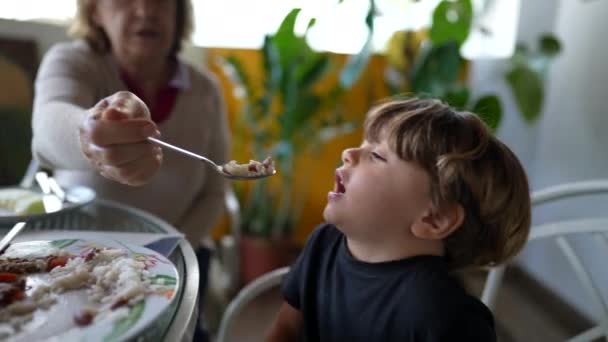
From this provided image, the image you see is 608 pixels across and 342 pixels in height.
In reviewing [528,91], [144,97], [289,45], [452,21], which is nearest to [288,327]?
[144,97]

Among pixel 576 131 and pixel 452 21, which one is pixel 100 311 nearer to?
pixel 452 21

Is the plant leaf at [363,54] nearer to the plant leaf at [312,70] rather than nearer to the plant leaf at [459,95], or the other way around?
the plant leaf at [312,70]

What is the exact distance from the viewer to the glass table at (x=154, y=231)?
0.44 meters

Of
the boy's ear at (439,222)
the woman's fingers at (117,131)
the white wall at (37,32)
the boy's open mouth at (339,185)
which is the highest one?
the white wall at (37,32)

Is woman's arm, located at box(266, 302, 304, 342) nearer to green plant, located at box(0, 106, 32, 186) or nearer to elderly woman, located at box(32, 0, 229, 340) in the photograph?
elderly woman, located at box(32, 0, 229, 340)

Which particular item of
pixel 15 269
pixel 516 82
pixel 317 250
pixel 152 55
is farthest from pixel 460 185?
pixel 516 82

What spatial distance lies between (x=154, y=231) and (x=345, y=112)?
145 cm

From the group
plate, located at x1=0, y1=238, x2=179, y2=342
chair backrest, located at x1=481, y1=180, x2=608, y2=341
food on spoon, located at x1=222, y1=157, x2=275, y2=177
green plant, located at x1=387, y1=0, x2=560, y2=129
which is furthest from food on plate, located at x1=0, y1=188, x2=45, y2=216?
green plant, located at x1=387, y1=0, x2=560, y2=129

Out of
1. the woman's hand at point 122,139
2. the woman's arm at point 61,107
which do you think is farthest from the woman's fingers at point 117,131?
the woman's arm at point 61,107

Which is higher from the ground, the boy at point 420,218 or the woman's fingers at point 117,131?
the woman's fingers at point 117,131

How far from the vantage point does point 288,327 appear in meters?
0.74

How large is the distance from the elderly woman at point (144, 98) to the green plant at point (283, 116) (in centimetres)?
38

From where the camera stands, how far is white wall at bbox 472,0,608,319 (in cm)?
149

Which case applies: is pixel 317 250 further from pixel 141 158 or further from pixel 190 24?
pixel 190 24
